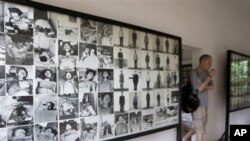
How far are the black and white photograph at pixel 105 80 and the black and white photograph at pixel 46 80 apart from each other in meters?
0.42

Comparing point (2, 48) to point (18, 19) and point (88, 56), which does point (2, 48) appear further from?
Result: point (88, 56)

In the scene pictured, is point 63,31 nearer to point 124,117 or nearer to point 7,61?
point 7,61

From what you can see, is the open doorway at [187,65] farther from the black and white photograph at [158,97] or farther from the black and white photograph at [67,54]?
the black and white photograph at [67,54]

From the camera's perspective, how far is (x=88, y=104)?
81.4 inches

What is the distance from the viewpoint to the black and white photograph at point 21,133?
5.29 feet

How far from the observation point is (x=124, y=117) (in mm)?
2387

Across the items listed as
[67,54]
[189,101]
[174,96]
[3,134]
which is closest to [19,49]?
[67,54]

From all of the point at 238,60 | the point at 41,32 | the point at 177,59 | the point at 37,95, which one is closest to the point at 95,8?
the point at 41,32

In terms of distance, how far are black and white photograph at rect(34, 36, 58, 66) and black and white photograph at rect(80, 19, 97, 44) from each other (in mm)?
261

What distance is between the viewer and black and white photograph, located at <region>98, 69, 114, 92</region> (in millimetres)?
2164

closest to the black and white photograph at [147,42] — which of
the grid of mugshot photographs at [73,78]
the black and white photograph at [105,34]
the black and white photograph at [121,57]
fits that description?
the grid of mugshot photographs at [73,78]

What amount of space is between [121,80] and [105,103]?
0.92 ft

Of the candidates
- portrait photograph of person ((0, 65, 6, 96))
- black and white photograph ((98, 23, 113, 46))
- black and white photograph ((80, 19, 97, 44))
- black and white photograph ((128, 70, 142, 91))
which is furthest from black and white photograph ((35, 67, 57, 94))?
black and white photograph ((128, 70, 142, 91))

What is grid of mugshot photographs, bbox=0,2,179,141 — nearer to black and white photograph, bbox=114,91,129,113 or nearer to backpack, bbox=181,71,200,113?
black and white photograph, bbox=114,91,129,113
